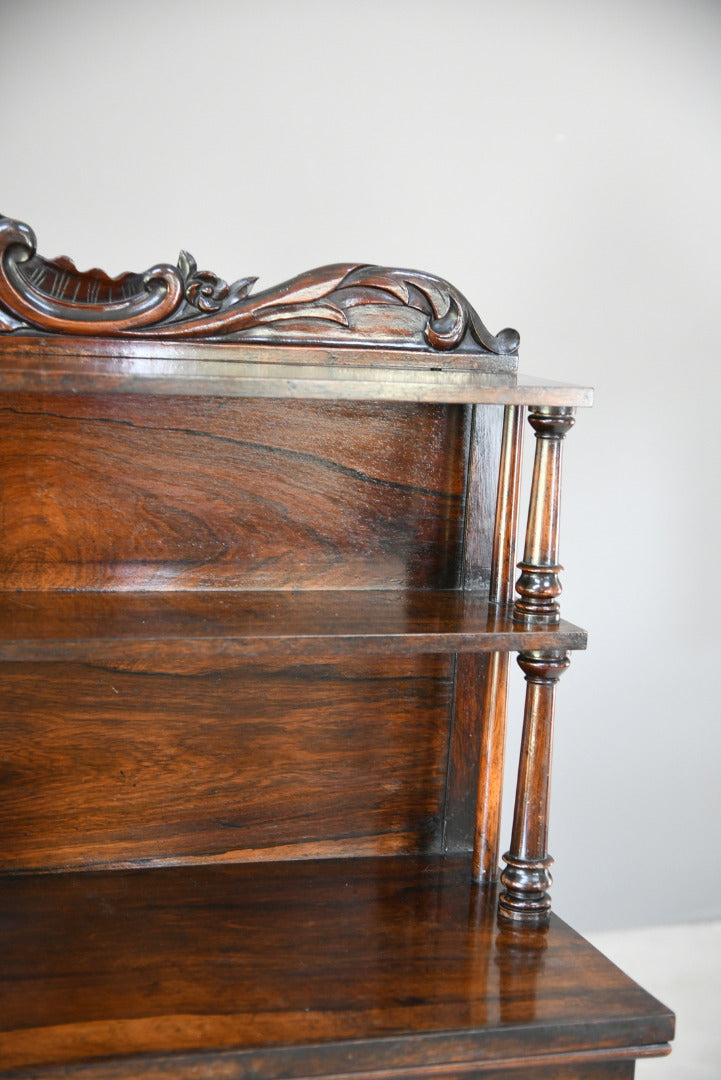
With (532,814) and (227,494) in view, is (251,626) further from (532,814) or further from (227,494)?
(532,814)

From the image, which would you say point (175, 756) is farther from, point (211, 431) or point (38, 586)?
point (211, 431)

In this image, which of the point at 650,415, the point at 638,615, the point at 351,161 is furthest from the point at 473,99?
the point at 638,615

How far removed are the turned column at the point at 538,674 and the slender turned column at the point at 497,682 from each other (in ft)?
0.28

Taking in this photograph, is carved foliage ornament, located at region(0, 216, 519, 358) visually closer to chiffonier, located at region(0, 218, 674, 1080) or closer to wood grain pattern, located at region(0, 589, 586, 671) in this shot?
chiffonier, located at region(0, 218, 674, 1080)

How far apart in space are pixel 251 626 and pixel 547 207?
5.70ft

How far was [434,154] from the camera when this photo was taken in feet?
9.32

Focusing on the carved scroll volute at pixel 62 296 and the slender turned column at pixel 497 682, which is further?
the slender turned column at pixel 497 682

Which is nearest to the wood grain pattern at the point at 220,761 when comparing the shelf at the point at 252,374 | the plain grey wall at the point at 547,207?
the shelf at the point at 252,374

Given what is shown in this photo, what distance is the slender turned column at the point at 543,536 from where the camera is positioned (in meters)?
1.66

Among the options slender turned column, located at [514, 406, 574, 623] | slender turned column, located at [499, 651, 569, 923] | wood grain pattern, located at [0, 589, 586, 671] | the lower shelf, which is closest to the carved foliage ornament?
slender turned column, located at [514, 406, 574, 623]

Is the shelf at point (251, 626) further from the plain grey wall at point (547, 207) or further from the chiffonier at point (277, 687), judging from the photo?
the plain grey wall at point (547, 207)

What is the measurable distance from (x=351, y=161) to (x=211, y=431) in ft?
4.18

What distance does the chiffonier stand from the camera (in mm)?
1468

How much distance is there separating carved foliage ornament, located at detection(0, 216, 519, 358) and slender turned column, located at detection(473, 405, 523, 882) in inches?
5.5
